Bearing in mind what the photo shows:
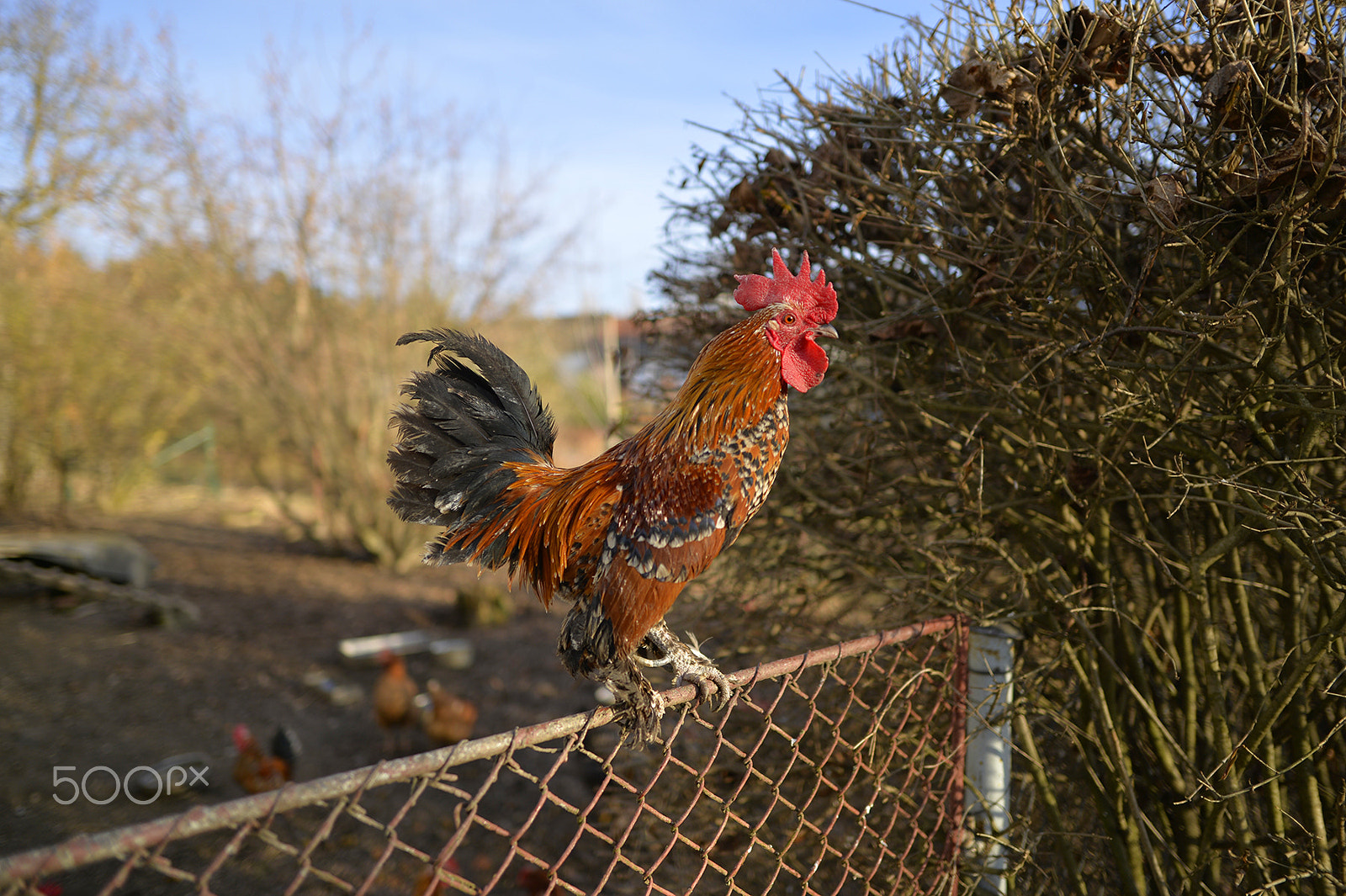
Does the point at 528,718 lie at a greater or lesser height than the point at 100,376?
lesser

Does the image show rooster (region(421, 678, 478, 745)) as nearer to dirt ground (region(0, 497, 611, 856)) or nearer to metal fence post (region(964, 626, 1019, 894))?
dirt ground (region(0, 497, 611, 856))

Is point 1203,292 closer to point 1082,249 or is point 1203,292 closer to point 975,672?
point 1082,249

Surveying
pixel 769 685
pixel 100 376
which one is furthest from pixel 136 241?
pixel 769 685

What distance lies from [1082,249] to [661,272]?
6.07ft

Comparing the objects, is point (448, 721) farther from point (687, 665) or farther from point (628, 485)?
point (628, 485)

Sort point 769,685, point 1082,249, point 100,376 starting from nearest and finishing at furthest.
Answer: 1. point 1082,249
2. point 769,685
3. point 100,376

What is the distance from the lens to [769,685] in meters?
3.16

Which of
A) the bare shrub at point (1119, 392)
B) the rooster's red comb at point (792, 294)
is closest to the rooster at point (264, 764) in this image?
the bare shrub at point (1119, 392)

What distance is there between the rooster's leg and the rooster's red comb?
87 cm

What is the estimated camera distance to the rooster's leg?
5.94 feet

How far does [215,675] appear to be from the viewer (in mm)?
6039
